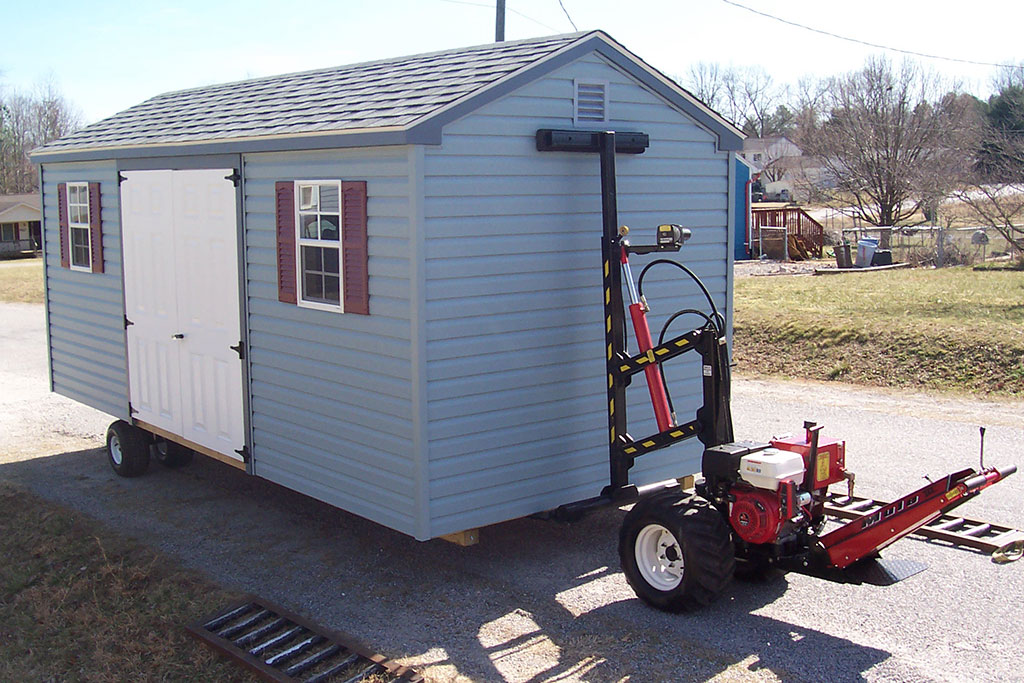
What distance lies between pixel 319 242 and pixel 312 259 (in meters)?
0.17

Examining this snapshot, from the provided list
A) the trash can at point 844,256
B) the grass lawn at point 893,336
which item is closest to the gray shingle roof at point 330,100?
the grass lawn at point 893,336

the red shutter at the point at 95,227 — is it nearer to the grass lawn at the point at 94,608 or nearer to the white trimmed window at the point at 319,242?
the grass lawn at the point at 94,608

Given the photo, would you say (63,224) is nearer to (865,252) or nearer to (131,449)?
(131,449)

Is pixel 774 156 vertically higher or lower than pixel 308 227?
higher

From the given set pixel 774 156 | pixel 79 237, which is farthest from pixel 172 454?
pixel 774 156

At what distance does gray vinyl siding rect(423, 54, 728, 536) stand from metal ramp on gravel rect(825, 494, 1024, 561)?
1366mm

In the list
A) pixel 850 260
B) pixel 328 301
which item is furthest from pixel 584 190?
pixel 850 260

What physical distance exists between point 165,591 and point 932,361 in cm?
971

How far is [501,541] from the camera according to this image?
7.21 meters

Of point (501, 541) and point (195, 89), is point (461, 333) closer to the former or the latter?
point (501, 541)

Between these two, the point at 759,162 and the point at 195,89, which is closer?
the point at 195,89

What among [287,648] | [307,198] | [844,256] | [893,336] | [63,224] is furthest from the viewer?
[844,256]

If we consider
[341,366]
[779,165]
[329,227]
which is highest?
[779,165]

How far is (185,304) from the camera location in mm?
8164
